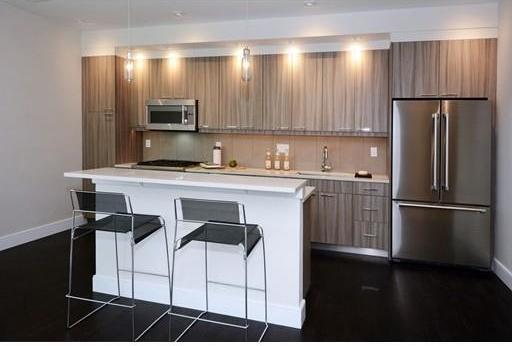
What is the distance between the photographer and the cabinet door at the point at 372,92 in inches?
180

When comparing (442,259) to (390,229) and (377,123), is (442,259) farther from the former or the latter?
(377,123)

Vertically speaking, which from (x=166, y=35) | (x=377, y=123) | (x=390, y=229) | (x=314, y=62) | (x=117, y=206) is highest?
(x=166, y=35)

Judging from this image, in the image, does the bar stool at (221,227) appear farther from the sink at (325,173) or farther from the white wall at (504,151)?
the white wall at (504,151)

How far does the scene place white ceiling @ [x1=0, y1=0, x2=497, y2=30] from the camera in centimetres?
411

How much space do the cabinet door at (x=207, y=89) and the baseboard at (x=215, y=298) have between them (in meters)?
2.61

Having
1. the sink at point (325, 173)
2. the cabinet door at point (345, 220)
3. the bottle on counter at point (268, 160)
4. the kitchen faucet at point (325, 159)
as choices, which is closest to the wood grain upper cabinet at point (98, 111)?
the bottle on counter at point (268, 160)

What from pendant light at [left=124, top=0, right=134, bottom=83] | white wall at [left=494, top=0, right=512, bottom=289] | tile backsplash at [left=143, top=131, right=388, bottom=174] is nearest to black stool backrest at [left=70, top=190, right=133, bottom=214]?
pendant light at [left=124, top=0, right=134, bottom=83]

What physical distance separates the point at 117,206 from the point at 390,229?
293 cm

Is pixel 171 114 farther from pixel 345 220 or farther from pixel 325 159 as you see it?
pixel 345 220

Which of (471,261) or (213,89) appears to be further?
(213,89)

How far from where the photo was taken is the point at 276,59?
16.2 ft

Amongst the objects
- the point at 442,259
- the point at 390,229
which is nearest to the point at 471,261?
the point at 442,259

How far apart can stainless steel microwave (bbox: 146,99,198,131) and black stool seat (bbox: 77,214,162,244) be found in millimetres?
2498

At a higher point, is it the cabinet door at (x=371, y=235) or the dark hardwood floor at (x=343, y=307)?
the cabinet door at (x=371, y=235)
